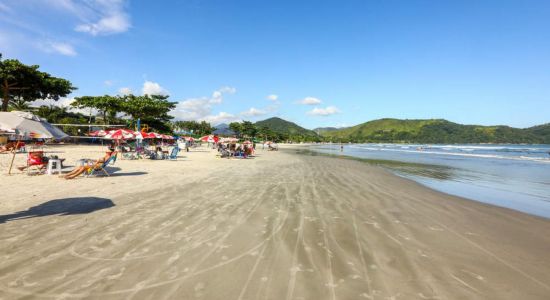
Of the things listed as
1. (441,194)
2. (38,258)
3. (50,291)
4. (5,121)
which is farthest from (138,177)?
(441,194)

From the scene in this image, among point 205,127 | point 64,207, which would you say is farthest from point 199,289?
point 205,127

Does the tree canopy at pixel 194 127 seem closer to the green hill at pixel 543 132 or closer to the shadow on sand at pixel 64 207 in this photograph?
the shadow on sand at pixel 64 207

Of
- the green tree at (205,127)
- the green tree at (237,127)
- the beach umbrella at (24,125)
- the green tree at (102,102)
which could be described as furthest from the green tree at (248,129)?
the beach umbrella at (24,125)

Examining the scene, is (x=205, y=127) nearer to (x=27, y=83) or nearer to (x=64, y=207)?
(x=27, y=83)

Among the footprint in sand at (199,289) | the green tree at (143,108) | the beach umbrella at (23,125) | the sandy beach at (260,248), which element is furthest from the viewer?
the green tree at (143,108)

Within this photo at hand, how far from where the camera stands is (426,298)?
3.05 meters

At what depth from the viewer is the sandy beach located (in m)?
3.18

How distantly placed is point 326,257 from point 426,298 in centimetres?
139

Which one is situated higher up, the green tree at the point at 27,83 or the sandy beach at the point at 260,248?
the green tree at the point at 27,83

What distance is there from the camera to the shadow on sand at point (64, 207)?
19.1ft

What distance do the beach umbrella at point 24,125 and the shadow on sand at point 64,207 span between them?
1899mm

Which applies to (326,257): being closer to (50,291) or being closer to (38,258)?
(50,291)

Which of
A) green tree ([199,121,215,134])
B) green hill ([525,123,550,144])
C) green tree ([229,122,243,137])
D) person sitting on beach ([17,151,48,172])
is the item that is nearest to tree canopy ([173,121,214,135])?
green tree ([199,121,215,134])

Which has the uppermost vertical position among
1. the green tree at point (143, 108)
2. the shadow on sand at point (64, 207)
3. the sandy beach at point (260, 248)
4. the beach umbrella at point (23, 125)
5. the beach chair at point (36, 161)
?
the green tree at point (143, 108)
